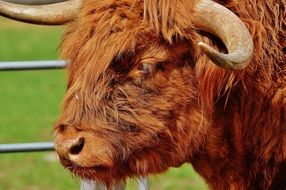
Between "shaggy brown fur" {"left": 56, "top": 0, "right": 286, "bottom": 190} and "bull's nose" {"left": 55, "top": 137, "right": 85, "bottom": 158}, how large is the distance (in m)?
0.04

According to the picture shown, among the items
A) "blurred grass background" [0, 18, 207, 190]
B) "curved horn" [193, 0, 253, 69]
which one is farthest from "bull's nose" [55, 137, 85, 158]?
"curved horn" [193, 0, 253, 69]

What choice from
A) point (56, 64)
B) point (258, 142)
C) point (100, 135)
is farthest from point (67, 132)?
point (56, 64)

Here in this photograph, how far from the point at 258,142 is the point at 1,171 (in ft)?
18.5

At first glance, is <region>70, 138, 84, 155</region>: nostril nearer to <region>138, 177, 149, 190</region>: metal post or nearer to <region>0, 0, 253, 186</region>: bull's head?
<region>0, 0, 253, 186</region>: bull's head

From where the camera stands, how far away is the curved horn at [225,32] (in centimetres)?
506

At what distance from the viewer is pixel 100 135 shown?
17.9ft

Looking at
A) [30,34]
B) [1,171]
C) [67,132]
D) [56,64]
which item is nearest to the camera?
[67,132]

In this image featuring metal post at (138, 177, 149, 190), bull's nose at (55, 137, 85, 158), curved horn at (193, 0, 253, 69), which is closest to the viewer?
curved horn at (193, 0, 253, 69)

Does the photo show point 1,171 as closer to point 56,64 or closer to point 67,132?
point 56,64

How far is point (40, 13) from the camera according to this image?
232 inches

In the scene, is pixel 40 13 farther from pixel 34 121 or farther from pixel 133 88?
pixel 34 121

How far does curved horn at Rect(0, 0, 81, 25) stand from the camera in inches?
231

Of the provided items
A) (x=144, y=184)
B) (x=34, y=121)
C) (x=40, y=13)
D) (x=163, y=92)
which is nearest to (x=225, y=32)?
(x=163, y=92)

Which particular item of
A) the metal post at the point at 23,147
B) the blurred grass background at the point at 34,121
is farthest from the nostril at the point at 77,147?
the metal post at the point at 23,147
